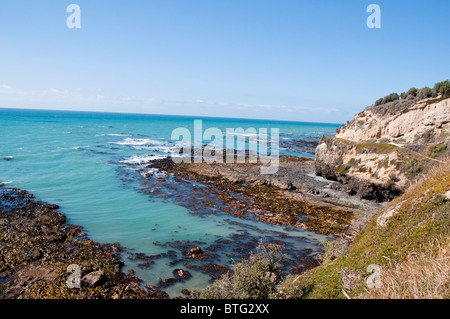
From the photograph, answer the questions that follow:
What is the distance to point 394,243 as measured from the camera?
11664 mm

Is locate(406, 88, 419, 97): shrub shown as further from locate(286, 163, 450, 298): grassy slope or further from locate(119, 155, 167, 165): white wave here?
locate(119, 155, 167, 165): white wave

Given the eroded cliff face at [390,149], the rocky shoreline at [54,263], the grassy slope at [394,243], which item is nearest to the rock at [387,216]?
the grassy slope at [394,243]

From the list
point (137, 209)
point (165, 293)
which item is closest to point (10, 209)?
point (137, 209)

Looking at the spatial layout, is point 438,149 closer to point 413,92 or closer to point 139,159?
point 413,92

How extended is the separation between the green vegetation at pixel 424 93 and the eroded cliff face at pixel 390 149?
201cm

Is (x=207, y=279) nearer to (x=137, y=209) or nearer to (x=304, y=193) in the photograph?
(x=137, y=209)

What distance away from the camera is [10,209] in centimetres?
2605

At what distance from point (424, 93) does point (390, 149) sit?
12.7 metres

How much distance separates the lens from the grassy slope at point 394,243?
10586 millimetres

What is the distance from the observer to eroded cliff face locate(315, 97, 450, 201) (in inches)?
1205

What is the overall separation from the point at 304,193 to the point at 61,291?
30.7 m

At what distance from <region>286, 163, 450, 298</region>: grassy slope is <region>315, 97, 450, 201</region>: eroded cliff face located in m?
16.6

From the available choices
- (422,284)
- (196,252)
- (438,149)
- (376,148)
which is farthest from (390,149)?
(422,284)
